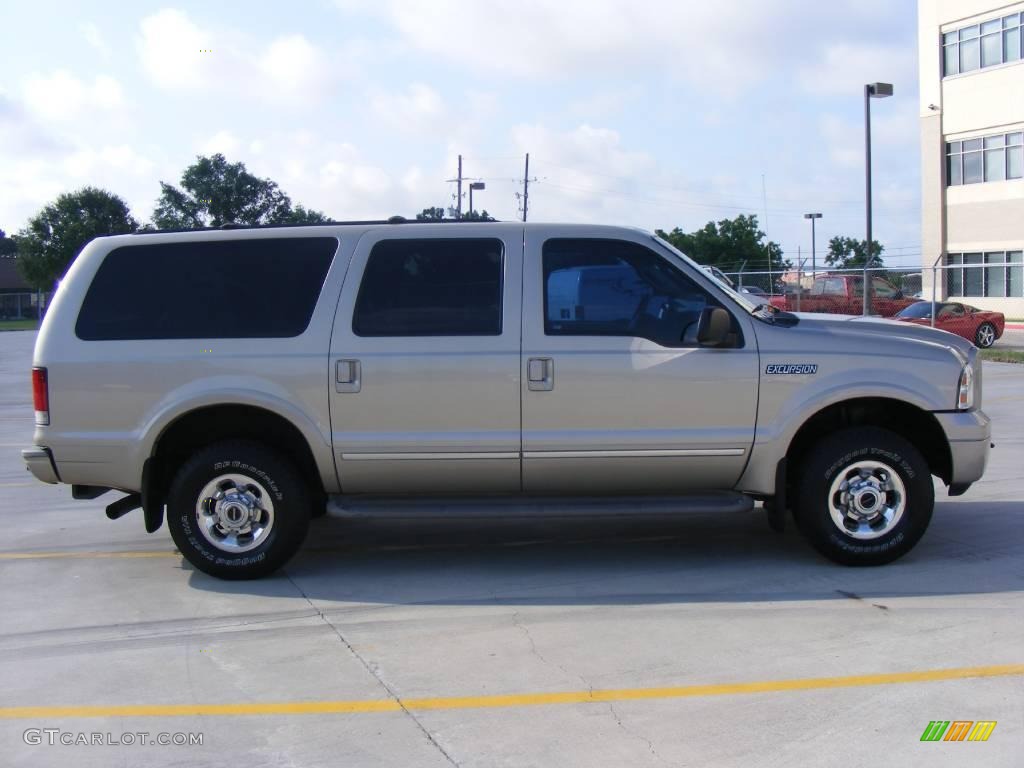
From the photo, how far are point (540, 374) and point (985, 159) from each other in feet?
131

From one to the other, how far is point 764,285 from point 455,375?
1400 inches

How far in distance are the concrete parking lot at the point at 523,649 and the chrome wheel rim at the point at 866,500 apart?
283 millimetres

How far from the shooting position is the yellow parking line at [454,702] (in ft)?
15.0

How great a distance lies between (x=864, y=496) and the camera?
647cm

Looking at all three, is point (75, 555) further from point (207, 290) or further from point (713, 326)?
point (713, 326)

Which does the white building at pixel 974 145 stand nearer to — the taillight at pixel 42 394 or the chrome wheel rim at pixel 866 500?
the chrome wheel rim at pixel 866 500

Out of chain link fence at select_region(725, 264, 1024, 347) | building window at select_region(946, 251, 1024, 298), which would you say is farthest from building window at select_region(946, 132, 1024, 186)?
chain link fence at select_region(725, 264, 1024, 347)

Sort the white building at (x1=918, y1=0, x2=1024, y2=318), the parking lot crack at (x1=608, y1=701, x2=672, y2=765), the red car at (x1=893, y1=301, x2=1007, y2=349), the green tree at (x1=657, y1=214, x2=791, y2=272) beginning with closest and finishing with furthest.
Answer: the parking lot crack at (x1=608, y1=701, x2=672, y2=765) < the red car at (x1=893, y1=301, x2=1007, y2=349) < the white building at (x1=918, y1=0, x2=1024, y2=318) < the green tree at (x1=657, y1=214, x2=791, y2=272)

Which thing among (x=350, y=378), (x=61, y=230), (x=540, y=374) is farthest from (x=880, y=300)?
(x=61, y=230)

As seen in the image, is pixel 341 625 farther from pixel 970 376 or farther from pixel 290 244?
pixel 970 376

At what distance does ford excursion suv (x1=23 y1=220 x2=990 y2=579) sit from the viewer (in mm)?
6332

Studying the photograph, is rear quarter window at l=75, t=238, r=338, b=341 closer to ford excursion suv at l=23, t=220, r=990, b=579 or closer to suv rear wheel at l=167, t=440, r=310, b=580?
ford excursion suv at l=23, t=220, r=990, b=579

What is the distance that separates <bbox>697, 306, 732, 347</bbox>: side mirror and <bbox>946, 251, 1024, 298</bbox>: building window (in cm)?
3585

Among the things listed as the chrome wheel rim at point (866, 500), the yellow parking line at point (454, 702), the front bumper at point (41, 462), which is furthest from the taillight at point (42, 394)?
the chrome wheel rim at point (866, 500)
